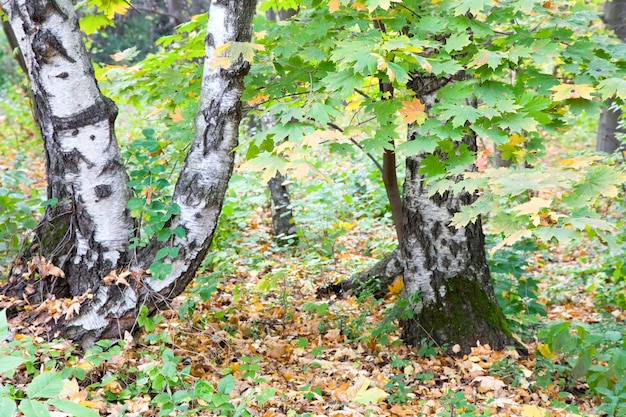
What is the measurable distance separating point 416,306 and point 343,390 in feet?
3.98

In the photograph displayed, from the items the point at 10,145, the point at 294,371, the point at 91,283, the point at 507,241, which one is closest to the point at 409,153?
the point at 507,241

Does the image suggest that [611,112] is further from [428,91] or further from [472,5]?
[472,5]

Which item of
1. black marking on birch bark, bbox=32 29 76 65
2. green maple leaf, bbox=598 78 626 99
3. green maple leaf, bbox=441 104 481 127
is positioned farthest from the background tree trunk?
green maple leaf, bbox=598 78 626 99

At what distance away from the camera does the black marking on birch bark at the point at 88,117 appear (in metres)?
3.14

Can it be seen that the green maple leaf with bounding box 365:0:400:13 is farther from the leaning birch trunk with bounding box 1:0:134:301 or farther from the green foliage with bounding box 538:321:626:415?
the green foliage with bounding box 538:321:626:415

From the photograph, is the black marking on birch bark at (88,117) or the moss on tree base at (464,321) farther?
the moss on tree base at (464,321)

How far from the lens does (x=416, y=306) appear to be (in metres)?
4.42

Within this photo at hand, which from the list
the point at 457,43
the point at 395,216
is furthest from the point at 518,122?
the point at 395,216

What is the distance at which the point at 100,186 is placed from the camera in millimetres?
3283

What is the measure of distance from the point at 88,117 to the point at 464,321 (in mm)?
3090

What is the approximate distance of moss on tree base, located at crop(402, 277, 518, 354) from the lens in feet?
14.0

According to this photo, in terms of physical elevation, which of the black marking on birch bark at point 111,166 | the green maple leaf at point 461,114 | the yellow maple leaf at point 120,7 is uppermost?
the yellow maple leaf at point 120,7

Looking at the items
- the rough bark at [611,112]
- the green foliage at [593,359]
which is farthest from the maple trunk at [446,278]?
the rough bark at [611,112]

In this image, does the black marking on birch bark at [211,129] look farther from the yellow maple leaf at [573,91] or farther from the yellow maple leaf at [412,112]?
the yellow maple leaf at [573,91]
